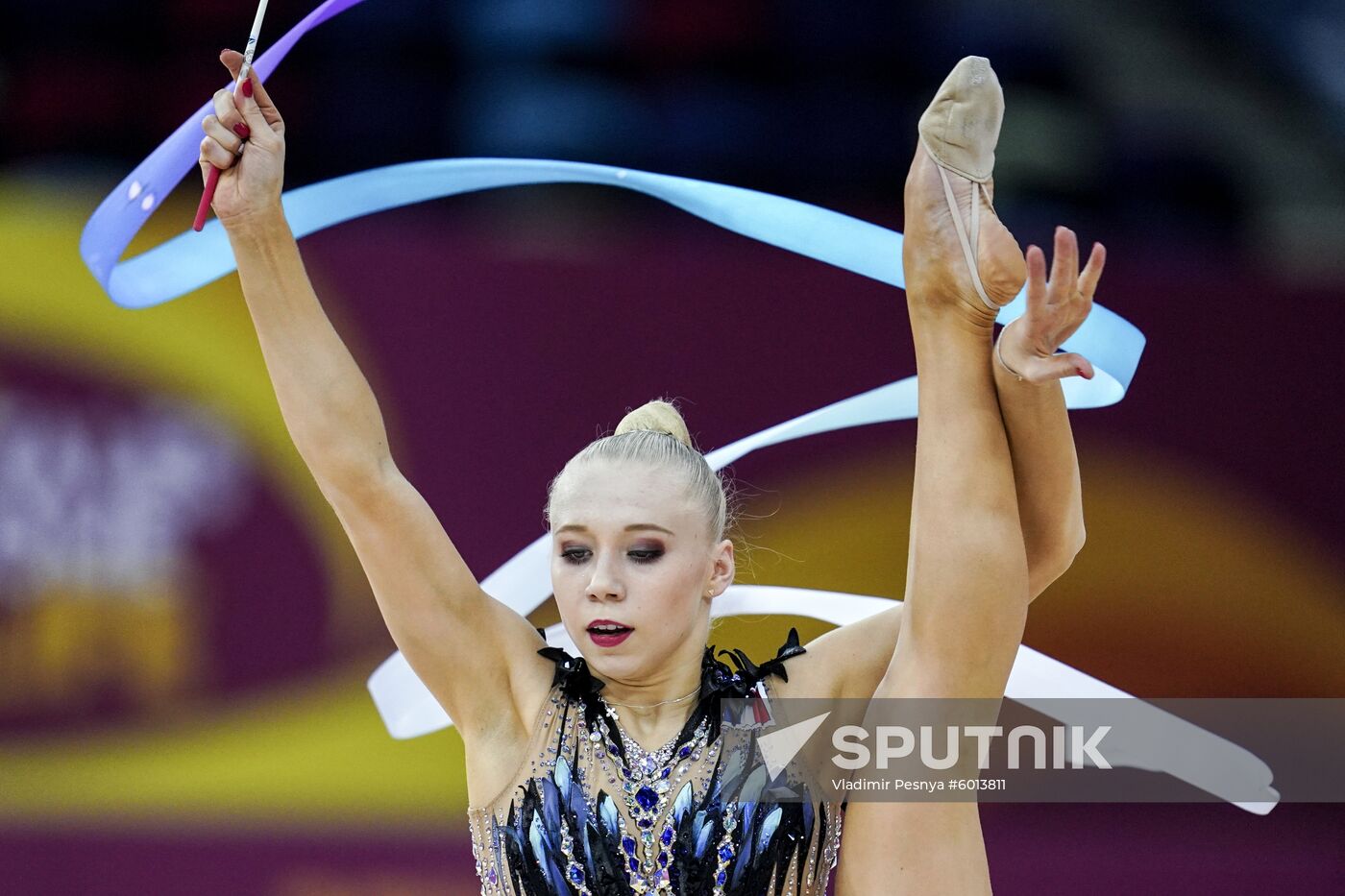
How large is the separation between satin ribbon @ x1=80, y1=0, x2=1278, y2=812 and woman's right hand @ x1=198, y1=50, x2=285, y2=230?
17cm

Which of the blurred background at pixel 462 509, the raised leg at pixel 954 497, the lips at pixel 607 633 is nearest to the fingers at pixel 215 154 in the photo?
the lips at pixel 607 633

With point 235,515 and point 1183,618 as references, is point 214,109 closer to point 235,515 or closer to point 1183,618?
point 235,515

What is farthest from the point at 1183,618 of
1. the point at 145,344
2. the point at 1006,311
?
the point at 145,344

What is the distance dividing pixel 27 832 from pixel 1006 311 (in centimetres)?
221

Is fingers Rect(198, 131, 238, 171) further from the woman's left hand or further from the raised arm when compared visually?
the woman's left hand

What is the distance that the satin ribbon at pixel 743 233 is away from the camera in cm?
214

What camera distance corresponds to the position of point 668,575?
200 centimetres

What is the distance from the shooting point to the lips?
1.98m

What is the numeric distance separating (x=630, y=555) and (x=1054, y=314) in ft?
1.88

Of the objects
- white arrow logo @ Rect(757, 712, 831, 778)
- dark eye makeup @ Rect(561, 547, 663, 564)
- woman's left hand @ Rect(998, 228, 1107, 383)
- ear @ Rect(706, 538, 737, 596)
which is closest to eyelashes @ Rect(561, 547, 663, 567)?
dark eye makeup @ Rect(561, 547, 663, 564)

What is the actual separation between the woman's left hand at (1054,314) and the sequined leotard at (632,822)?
605mm

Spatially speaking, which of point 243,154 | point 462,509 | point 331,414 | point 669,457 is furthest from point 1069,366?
point 462,509

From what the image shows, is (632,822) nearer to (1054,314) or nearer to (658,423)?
(658,423)

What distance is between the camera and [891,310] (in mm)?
3467
